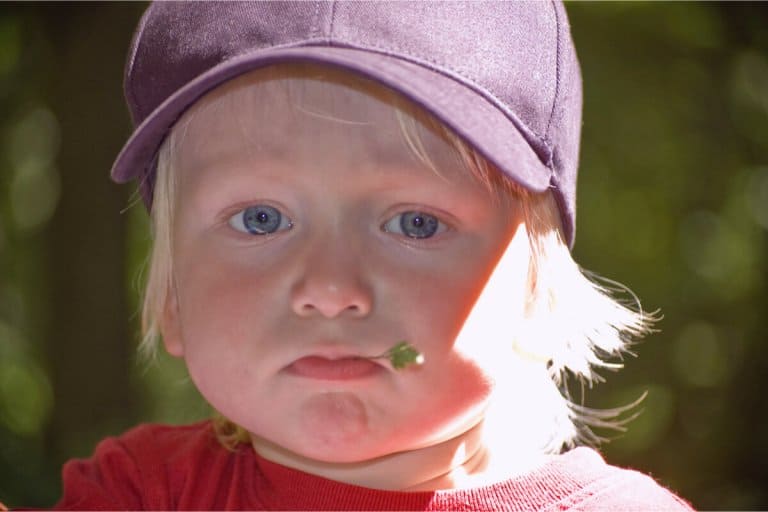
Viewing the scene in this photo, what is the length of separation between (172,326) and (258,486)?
35cm

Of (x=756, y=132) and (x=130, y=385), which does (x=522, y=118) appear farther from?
(x=756, y=132)

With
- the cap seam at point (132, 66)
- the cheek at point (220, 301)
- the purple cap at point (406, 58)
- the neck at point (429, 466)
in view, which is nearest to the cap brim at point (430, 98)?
the purple cap at point (406, 58)

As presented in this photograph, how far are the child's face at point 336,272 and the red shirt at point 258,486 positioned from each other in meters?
0.18

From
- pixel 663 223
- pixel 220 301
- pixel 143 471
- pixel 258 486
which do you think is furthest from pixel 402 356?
pixel 663 223

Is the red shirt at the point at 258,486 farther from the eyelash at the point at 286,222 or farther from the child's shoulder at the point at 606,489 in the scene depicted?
the eyelash at the point at 286,222

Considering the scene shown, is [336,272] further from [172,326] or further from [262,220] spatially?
[172,326]

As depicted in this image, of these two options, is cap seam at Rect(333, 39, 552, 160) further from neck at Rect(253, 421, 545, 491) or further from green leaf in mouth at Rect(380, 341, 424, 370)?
neck at Rect(253, 421, 545, 491)

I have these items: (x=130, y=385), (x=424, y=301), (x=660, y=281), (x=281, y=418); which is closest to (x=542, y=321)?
(x=424, y=301)

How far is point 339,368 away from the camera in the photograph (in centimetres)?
186

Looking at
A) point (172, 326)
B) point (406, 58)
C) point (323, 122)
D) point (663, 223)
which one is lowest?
point (663, 223)

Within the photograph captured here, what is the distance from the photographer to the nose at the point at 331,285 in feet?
5.92

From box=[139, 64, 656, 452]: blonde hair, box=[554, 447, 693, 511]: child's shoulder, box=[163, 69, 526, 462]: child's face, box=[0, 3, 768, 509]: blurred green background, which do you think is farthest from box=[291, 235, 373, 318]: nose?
box=[0, 3, 768, 509]: blurred green background

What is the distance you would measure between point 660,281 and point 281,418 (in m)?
3.25

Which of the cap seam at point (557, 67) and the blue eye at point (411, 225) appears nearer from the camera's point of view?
the blue eye at point (411, 225)
